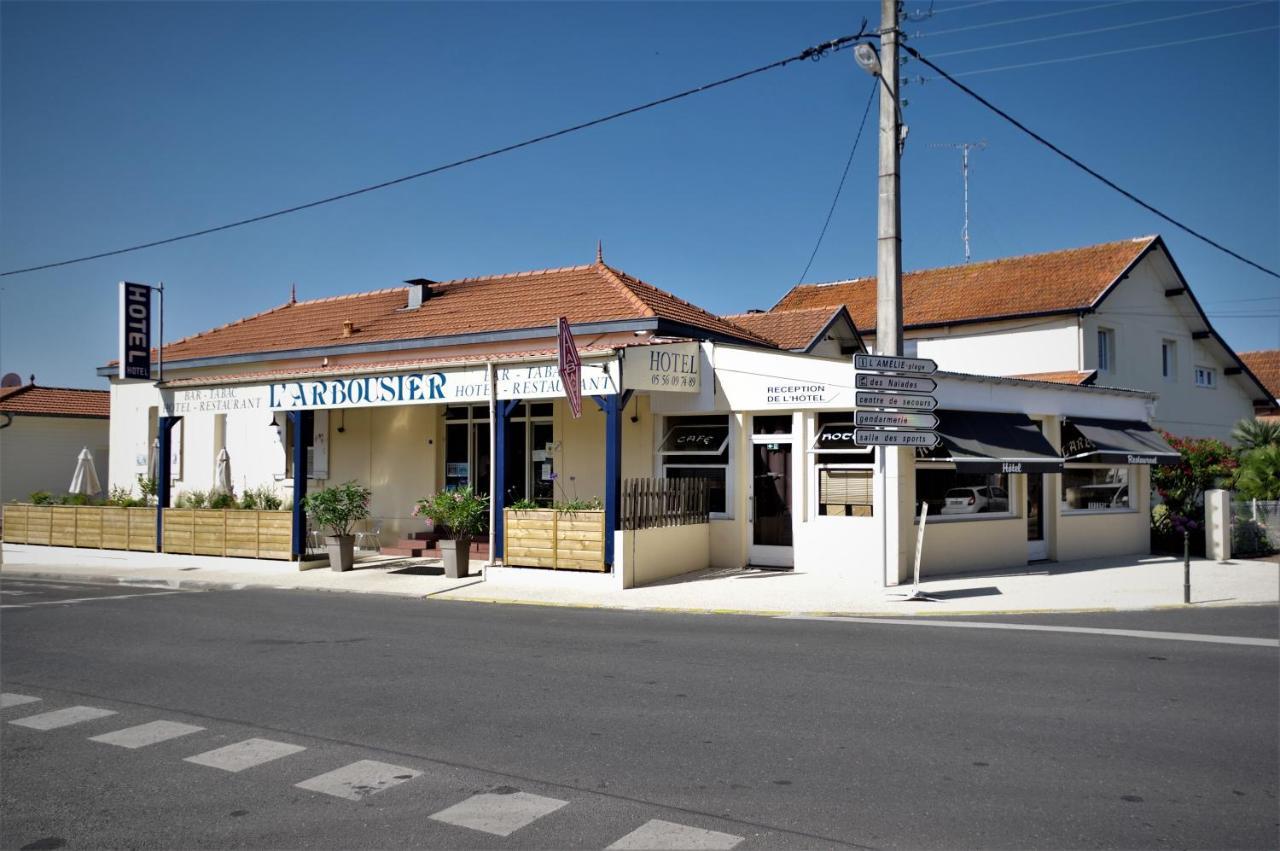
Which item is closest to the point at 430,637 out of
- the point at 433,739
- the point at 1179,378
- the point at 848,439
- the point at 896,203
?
Answer: the point at 433,739

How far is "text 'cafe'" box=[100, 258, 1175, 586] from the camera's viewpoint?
602 inches

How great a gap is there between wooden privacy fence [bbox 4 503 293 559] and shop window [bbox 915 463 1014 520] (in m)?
11.2

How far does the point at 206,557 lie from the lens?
1930 cm

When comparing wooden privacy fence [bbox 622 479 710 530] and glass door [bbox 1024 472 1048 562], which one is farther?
glass door [bbox 1024 472 1048 562]

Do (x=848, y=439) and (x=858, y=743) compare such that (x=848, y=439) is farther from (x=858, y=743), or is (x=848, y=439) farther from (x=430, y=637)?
(x=858, y=743)

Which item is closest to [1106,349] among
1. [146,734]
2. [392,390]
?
[392,390]

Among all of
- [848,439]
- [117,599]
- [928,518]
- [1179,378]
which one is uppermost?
[1179,378]

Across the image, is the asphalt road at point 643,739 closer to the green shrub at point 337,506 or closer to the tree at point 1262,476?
the green shrub at point 337,506

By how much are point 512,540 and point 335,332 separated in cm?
992

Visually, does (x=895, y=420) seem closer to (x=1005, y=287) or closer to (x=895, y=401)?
(x=895, y=401)

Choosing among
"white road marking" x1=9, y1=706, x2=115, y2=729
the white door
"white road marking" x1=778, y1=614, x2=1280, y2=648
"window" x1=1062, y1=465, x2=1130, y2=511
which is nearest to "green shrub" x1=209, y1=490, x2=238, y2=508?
the white door

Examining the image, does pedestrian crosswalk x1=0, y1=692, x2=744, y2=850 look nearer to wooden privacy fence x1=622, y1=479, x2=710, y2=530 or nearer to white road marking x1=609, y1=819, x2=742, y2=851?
white road marking x1=609, y1=819, x2=742, y2=851

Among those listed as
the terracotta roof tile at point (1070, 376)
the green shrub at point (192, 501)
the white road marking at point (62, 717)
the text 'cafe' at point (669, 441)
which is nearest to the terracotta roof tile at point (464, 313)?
the text 'cafe' at point (669, 441)

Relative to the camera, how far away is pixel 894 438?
13406 mm
